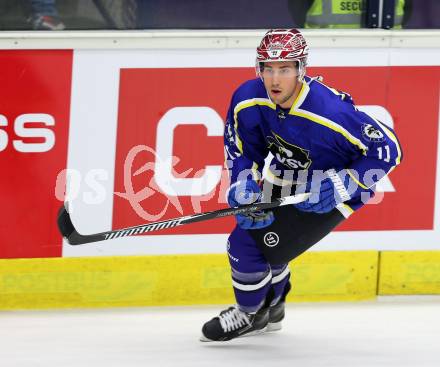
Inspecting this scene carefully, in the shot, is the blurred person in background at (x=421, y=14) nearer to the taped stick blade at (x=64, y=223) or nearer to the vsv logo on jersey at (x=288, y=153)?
the vsv logo on jersey at (x=288, y=153)

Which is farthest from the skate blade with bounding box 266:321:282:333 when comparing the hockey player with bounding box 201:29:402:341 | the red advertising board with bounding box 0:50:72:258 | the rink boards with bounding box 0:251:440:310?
the red advertising board with bounding box 0:50:72:258

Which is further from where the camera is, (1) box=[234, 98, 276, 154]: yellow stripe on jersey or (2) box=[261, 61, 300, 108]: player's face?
(1) box=[234, 98, 276, 154]: yellow stripe on jersey

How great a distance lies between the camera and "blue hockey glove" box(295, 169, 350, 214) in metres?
3.85

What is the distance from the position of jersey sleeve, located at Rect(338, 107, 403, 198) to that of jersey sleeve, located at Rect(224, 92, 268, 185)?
32 centimetres

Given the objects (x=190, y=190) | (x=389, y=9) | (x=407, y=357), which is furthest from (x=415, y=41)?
(x=407, y=357)

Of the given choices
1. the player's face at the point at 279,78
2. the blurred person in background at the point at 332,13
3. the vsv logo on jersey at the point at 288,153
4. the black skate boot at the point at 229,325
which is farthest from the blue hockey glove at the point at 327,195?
the blurred person in background at the point at 332,13

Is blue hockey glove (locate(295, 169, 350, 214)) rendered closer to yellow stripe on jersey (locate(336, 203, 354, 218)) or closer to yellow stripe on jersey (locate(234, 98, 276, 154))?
yellow stripe on jersey (locate(336, 203, 354, 218))

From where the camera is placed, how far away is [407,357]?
3902 millimetres

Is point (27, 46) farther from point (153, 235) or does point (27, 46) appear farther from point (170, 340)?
point (170, 340)

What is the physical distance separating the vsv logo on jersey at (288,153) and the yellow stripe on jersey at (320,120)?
13cm

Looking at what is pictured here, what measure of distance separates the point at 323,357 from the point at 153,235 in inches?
40.7

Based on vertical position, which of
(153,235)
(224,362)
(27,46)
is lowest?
(224,362)

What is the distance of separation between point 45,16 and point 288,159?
3.94 ft

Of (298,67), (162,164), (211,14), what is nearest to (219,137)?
(162,164)
